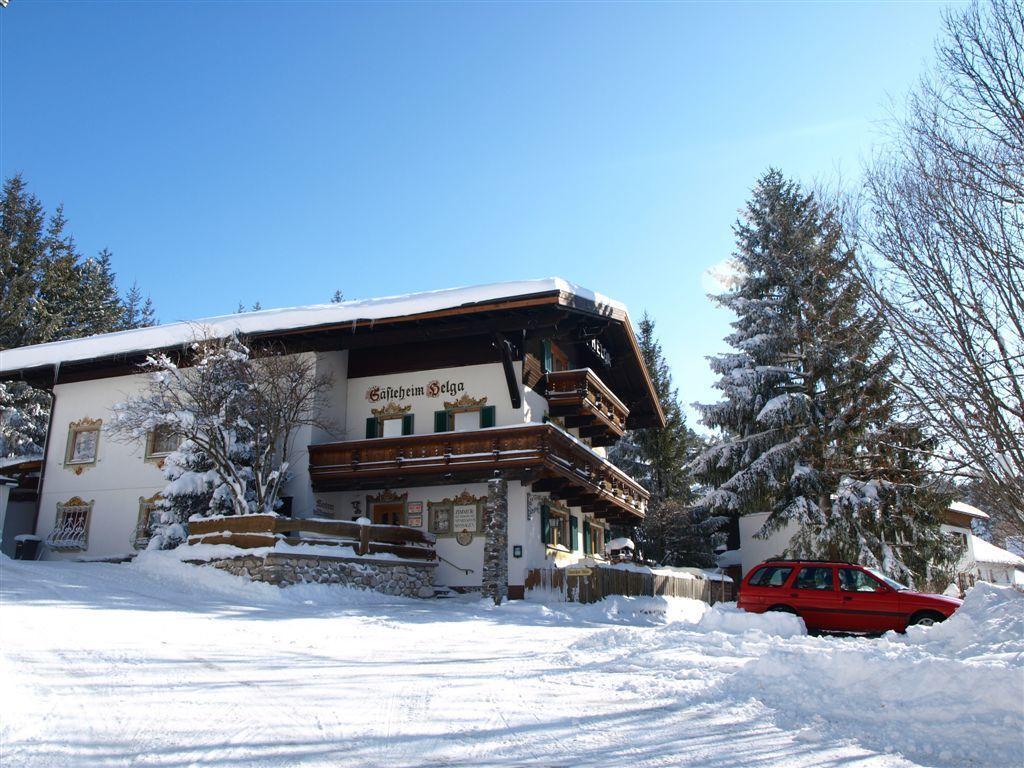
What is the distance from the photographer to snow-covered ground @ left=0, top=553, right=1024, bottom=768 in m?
5.70

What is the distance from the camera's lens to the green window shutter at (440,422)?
82.2 ft

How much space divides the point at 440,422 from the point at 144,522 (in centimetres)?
1034

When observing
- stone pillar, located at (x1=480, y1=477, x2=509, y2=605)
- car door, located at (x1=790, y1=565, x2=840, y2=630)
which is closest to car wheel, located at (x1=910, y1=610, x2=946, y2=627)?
car door, located at (x1=790, y1=565, x2=840, y2=630)

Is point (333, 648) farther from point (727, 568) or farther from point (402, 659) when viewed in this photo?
point (727, 568)

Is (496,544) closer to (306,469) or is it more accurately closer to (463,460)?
(463,460)

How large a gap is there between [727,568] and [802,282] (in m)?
14.0

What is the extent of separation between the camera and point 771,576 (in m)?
17.6

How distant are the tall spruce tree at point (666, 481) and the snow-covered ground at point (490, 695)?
939 inches

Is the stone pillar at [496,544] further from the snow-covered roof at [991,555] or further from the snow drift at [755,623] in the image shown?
the snow-covered roof at [991,555]

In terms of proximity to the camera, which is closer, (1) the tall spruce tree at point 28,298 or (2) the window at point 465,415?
(2) the window at point 465,415

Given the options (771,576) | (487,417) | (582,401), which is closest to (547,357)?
(582,401)

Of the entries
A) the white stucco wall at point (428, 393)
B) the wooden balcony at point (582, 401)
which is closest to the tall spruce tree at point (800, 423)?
the wooden balcony at point (582, 401)

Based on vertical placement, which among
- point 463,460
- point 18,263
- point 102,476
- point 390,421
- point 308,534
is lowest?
point 308,534

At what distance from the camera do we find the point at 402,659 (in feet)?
34.0
